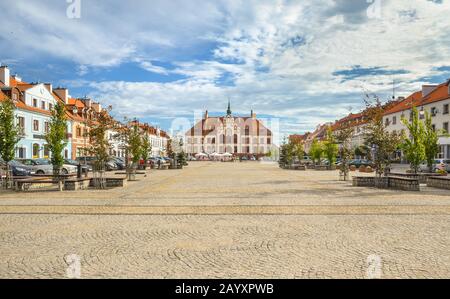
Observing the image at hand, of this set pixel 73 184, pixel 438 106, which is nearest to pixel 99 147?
pixel 73 184

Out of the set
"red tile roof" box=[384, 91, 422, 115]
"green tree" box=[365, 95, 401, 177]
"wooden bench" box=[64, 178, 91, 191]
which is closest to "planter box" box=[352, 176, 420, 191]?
"green tree" box=[365, 95, 401, 177]

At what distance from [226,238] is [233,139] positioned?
4442 inches

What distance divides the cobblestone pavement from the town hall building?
347 feet

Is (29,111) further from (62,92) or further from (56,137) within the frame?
(56,137)

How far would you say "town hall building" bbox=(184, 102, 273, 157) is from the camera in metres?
119

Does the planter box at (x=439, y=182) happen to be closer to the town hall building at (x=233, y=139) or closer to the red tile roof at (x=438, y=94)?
the red tile roof at (x=438, y=94)

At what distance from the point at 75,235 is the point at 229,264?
4.01 meters

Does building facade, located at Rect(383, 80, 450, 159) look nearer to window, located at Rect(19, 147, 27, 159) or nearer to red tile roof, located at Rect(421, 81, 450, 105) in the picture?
red tile roof, located at Rect(421, 81, 450, 105)

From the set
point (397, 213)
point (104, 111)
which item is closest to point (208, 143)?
point (104, 111)

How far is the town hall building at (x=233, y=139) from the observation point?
119 meters

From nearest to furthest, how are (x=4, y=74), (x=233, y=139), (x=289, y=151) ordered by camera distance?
(x=4, y=74) → (x=289, y=151) → (x=233, y=139)

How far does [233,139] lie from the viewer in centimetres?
12025

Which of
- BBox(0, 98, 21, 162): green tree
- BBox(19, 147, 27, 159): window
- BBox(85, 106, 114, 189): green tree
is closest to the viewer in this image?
BBox(0, 98, 21, 162): green tree
